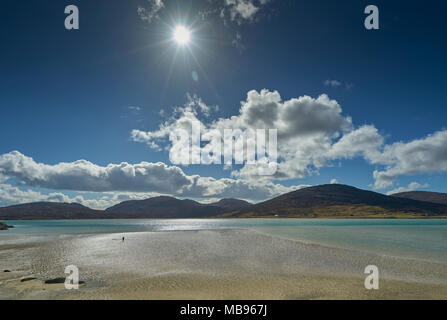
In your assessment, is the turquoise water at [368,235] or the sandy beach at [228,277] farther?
the turquoise water at [368,235]

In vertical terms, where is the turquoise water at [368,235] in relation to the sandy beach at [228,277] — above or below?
below

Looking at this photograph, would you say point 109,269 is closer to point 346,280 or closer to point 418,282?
point 346,280

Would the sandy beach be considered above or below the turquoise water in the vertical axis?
above

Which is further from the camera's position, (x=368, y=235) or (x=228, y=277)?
(x=368, y=235)

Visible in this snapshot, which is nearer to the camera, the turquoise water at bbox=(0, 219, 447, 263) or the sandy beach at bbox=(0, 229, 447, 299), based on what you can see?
the sandy beach at bbox=(0, 229, 447, 299)

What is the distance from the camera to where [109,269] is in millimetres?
26922

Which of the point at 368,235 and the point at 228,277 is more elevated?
the point at 228,277

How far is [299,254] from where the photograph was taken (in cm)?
3525
